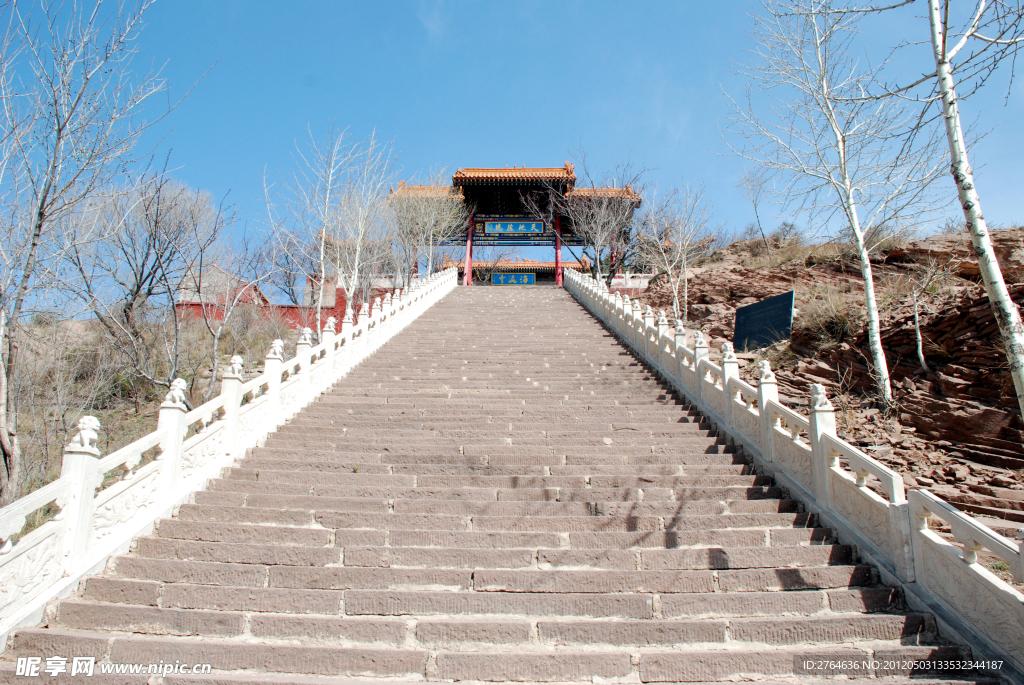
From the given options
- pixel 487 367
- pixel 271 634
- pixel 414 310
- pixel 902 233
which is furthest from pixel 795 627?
pixel 902 233

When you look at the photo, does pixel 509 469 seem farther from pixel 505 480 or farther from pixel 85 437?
pixel 85 437

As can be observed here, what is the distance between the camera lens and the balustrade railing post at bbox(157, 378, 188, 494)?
16.1 ft

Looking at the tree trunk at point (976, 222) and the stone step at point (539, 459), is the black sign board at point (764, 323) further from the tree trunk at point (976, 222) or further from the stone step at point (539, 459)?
the tree trunk at point (976, 222)

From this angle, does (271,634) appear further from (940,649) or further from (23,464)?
(23,464)

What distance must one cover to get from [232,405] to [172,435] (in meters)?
1.08

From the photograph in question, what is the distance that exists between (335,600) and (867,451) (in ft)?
24.6

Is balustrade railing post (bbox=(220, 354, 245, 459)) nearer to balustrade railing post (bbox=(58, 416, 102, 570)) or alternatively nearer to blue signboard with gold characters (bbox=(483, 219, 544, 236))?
balustrade railing post (bbox=(58, 416, 102, 570))

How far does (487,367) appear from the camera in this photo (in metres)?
10.3

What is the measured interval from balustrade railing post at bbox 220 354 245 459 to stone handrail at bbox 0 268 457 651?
0.04 feet

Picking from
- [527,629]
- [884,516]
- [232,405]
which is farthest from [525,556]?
[232,405]

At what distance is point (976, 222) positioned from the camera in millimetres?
4105

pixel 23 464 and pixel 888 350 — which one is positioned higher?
pixel 888 350

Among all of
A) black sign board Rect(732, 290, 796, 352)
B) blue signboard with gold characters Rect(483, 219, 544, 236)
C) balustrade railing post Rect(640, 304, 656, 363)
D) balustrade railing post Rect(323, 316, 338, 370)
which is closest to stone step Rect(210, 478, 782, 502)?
balustrade railing post Rect(323, 316, 338, 370)

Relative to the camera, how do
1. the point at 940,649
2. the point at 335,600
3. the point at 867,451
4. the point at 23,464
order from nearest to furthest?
the point at 940,649, the point at 335,600, the point at 867,451, the point at 23,464
